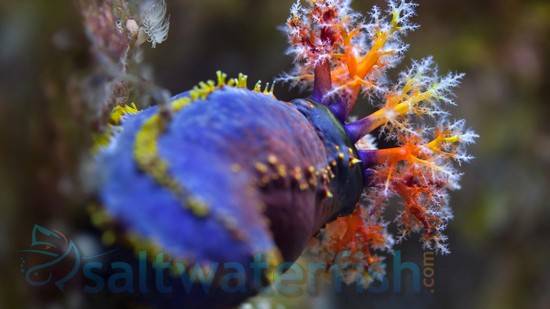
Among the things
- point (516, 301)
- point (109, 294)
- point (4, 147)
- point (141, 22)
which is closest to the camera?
point (109, 294)

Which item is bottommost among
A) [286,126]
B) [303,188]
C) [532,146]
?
[303,188]

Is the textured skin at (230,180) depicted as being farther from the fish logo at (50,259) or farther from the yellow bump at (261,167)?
the fish logo at (50,259)

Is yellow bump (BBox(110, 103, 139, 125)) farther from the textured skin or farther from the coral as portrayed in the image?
the coral

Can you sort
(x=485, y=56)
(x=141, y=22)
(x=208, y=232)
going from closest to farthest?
1. (x=208, y=232)
2. (x=141, y=22)
3. (x=485, y=56)

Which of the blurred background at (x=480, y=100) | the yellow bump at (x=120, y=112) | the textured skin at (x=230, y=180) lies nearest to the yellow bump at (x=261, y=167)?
the textured skin at (x=230, y=180)

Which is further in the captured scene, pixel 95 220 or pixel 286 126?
pixel 286 126

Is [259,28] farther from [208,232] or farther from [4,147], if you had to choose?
[208,232]

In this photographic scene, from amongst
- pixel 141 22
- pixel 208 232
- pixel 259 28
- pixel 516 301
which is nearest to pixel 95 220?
pixel 208 232

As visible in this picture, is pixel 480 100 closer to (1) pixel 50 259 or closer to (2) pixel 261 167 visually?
(2) pixel 261 167
